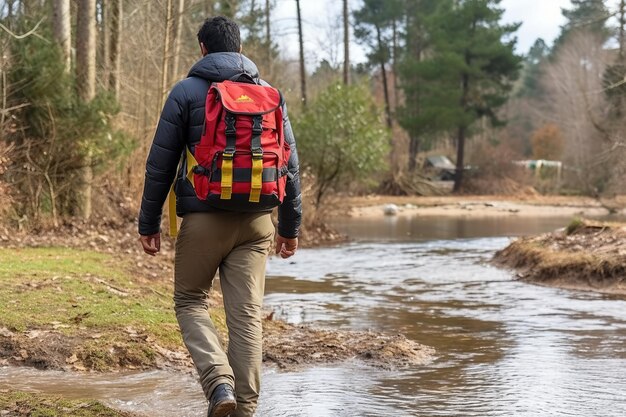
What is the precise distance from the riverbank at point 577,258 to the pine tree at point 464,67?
109ft

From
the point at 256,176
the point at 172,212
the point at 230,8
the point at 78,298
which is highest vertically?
the point at 230,8

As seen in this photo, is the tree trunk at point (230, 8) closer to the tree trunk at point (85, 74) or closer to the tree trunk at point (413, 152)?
the tree trunk at point (85, 74)

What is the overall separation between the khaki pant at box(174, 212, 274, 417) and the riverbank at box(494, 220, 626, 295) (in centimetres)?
944

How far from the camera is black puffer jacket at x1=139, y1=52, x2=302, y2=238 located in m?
5.09

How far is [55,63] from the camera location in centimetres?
1577

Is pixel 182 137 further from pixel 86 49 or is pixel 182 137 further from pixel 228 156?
pixel 86 49

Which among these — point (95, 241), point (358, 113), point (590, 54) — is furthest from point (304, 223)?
point (590, 54)

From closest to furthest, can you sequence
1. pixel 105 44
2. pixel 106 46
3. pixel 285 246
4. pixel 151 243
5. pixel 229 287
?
pixel 229 287 → pixel 151 243 → pixel 285 246 → pixel 106 46 → pixel 105 44

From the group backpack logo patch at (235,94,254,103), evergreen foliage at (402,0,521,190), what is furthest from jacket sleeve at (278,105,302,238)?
evergreen foliage at (402,0,521,190)

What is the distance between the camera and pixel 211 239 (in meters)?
5.15

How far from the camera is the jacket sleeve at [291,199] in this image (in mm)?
5336

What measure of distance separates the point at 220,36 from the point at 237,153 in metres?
0.77

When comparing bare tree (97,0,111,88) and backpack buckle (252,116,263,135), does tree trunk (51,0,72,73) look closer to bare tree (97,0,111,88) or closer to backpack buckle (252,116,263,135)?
bare tree (97,0,111,88)

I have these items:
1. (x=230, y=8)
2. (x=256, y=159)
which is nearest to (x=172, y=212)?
(x=256, y=159)
